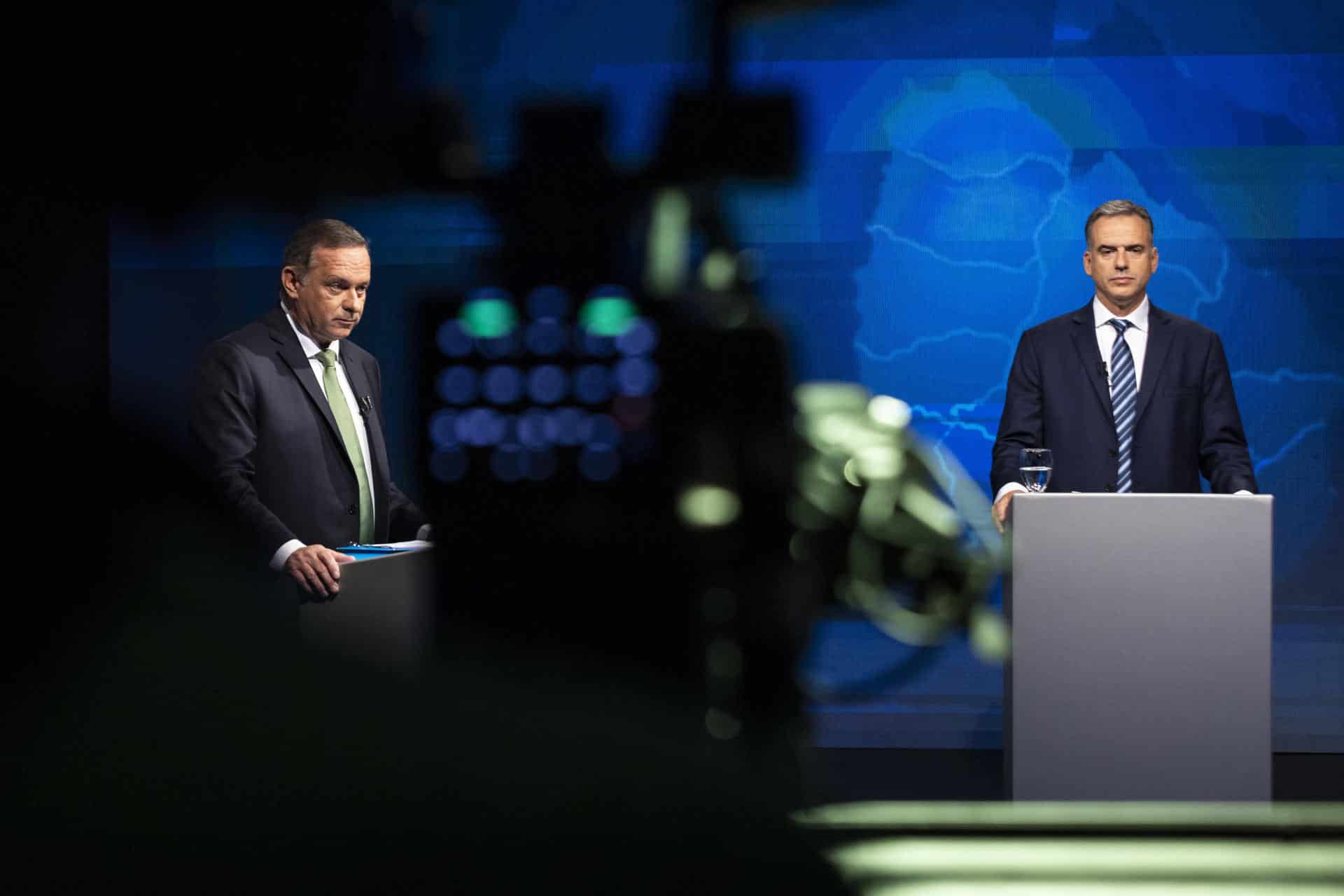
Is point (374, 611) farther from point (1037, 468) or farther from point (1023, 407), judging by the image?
point (1023, 407)

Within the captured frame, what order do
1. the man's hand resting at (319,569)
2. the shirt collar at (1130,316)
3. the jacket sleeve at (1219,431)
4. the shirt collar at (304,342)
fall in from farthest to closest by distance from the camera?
the shirt collar at (1130,316)
the jacket sleeve at (1219,431)
the shirt collar at (304,342)
the man's hand resting at (319,569)

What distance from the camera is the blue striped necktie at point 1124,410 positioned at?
2891mm

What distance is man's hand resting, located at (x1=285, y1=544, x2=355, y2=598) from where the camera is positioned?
2240 millimetres

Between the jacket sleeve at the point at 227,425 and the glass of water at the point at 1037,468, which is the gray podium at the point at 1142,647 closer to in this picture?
the glass of water at the point at 1037,468

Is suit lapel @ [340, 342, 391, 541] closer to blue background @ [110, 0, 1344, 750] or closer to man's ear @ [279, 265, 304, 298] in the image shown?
man's ear @ [279, 265, 304, 298]

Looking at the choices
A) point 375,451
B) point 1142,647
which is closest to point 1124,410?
point 1142,647

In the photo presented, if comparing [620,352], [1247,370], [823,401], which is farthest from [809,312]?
[1247,370]

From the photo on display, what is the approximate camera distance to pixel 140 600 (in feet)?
13.5

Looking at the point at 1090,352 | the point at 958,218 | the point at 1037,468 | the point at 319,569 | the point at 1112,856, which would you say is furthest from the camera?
the point at 958,218

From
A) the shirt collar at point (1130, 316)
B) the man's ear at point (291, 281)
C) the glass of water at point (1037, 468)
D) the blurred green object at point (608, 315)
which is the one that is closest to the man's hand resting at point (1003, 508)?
the glass of water at point (1037, 468)

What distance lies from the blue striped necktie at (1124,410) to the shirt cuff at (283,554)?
6.27 ft

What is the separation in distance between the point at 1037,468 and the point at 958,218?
1.89m

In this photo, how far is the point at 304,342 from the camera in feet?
8.54

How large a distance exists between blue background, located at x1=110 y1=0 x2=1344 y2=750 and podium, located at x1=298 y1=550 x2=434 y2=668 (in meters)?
1.84
